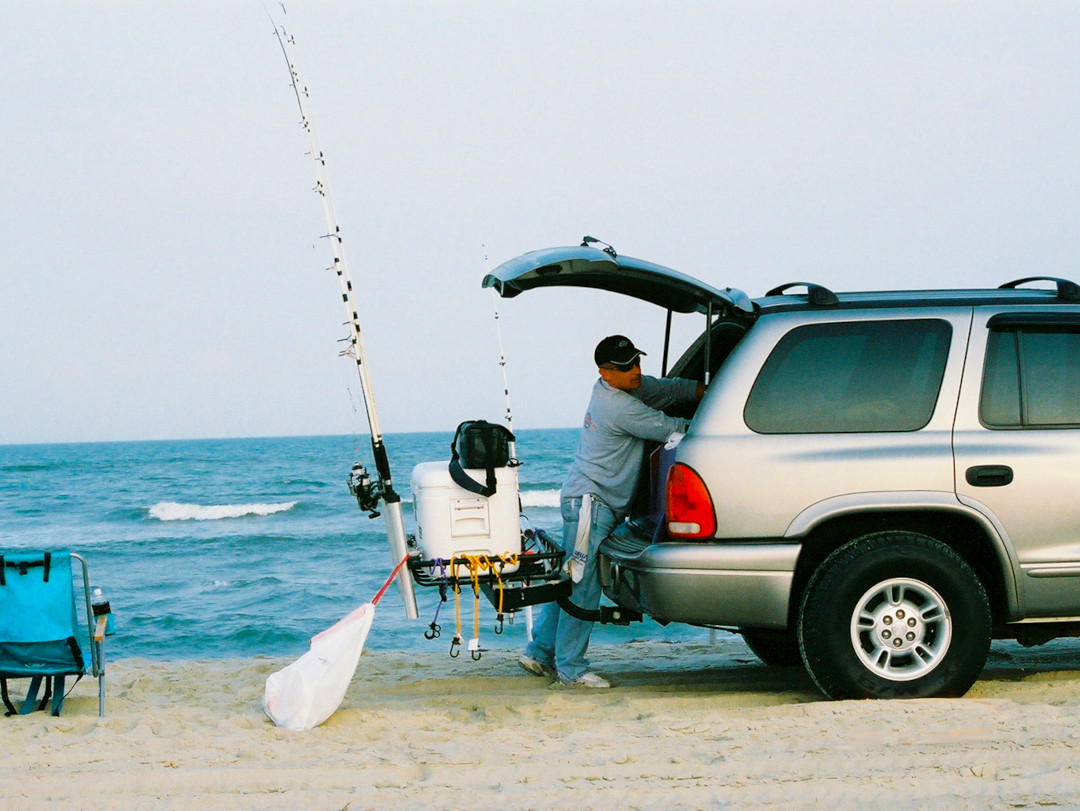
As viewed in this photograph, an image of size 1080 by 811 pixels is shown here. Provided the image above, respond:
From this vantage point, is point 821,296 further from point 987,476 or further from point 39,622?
point 39,622

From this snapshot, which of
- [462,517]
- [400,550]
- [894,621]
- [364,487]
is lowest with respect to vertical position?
[894,621]

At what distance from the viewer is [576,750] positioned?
15.8 ft

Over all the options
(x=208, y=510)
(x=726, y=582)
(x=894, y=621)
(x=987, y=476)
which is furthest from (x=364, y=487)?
(x=208, y=510)

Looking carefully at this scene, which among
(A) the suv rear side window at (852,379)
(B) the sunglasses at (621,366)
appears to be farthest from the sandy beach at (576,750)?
(B) the sunglasses at (621,366)

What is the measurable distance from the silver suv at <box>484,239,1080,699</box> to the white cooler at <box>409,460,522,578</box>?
0.67m

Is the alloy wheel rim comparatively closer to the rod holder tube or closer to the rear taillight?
the rear taillight

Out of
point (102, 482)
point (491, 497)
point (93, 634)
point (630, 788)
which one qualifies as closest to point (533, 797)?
point (630, 788)

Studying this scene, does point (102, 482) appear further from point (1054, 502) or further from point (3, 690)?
point (1054, 502)

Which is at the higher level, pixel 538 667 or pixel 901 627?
pixel 901 627

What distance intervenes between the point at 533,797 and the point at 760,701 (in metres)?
1.96

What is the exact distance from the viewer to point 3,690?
6.12 meters

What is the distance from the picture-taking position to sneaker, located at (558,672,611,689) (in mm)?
6336

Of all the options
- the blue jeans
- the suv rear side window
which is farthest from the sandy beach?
the suv rear side window

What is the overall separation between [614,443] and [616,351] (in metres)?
0.49
